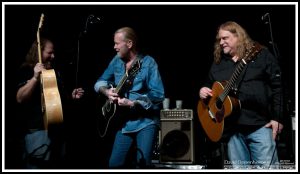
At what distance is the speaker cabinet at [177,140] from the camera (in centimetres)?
489

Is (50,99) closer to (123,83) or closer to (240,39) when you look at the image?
(123,83)

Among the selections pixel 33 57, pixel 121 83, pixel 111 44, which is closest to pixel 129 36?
pixel 121 83

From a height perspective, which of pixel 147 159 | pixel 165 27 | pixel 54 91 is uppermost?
pixel 165 27

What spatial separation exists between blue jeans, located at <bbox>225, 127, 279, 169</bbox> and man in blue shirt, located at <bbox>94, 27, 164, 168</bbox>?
0.77m

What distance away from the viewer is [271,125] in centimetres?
370

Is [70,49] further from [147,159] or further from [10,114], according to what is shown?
[147,159]

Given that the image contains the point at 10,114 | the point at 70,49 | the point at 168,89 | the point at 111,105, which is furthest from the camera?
the point at 168,89

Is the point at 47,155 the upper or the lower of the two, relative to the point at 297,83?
lower

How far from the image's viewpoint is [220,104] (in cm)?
400

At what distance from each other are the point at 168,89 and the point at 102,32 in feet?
4.44

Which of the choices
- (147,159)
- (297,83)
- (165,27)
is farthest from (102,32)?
(297,83)

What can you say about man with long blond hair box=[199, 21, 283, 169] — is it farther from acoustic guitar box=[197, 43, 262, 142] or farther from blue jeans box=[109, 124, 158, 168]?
blue jeans box=[109, 124, 158, 168]

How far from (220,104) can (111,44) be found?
1.96m

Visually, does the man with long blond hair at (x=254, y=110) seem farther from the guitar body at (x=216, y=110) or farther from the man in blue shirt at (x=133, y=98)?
the man in blue shirt at (x=133, y=98)
